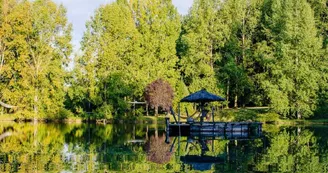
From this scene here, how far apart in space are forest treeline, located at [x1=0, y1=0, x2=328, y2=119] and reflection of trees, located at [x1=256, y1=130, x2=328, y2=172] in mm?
25676

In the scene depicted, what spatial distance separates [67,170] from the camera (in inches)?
585

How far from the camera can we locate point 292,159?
700 inches

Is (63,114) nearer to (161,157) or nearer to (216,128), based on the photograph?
(216,128)

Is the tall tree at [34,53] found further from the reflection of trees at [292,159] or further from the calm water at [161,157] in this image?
the reflection of trees at [292,159]

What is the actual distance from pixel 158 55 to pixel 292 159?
39.6 metres

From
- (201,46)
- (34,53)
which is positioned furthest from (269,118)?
(34,53)

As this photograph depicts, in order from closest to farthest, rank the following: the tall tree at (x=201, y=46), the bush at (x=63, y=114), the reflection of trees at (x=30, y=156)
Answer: the reflection of trees at (x=30, y=156) < the bush at (x=63, y=114) < the tall tree at (x=201, y=46)

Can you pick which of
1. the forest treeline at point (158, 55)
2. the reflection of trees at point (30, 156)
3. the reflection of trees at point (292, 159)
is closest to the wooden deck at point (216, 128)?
the reflection of trees at point (292, 159)

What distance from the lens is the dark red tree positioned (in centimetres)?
5069

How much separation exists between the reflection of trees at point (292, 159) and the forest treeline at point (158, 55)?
2568cm

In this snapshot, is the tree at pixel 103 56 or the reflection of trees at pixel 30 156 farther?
the tree at pixel 103 56

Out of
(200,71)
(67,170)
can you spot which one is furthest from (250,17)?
(67,170)

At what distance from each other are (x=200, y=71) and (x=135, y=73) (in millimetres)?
7503

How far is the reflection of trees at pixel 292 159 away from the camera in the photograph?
1537 centimetres
